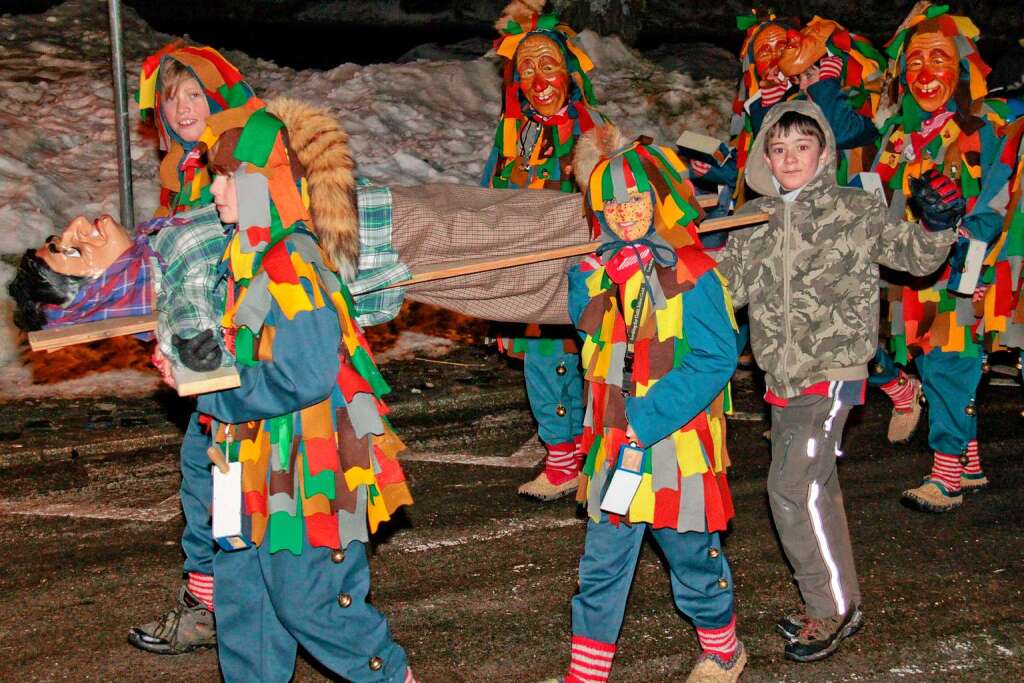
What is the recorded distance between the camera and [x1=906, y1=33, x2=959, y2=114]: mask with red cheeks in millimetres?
6305

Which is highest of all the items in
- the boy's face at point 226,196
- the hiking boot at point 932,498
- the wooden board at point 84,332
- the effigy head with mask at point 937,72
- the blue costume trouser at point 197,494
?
the effigy head with mask at point 937,72

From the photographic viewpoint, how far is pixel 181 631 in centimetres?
486

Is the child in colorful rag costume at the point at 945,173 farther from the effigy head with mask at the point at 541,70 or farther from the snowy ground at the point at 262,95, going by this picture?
the snowy ground at the point at 262,95

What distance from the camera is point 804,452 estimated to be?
475 cm

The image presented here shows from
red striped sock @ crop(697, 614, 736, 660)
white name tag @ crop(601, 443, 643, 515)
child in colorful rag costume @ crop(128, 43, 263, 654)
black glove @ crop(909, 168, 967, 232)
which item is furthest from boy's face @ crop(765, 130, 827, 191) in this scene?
child in colorful rag costume @ crop(128, 43, 263, 654)

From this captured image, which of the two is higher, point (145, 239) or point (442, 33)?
point (145, 239)

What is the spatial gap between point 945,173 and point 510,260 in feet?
9.11

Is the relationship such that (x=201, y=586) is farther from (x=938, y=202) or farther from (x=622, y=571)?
(x=938, y=202)

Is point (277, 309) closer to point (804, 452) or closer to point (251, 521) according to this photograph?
point (251, 521)

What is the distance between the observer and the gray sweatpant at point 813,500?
15.6ft

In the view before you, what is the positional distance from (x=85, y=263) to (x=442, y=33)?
19.2 meters

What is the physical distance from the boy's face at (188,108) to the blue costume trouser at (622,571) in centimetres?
196

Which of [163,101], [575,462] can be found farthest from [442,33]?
[163,101]

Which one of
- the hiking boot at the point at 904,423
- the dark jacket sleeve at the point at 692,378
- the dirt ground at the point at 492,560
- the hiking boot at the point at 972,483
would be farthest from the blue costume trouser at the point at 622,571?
the hiking boot at the point at 904,423
